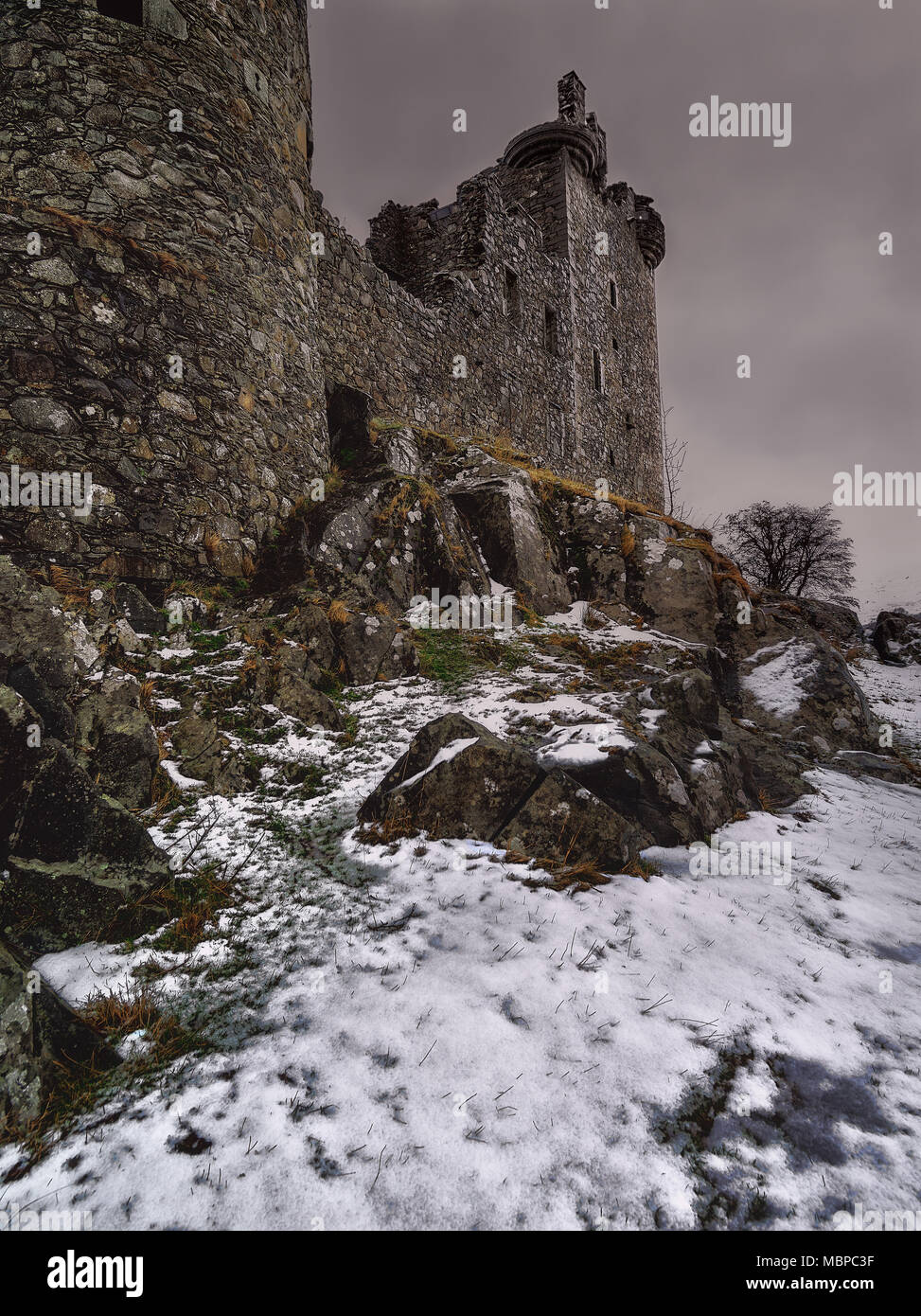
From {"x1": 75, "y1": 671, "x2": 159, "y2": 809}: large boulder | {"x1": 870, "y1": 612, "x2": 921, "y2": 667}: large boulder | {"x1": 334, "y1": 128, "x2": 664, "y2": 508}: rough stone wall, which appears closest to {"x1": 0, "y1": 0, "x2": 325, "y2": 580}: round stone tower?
{"x1": 75, "y1": 671, "x2": 159, "y2": 809}: large boulder

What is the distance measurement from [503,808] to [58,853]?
2803mm

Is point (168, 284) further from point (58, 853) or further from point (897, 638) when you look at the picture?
point (897, 638)

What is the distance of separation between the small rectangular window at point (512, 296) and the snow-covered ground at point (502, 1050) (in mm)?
16469

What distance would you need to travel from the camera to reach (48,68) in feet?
19.2

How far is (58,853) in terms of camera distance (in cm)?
313

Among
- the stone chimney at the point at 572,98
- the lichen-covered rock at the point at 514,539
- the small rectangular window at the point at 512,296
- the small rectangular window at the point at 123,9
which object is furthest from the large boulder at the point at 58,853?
the stone chimney at the point at 572,98

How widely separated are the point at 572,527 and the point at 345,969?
8438 millimetres

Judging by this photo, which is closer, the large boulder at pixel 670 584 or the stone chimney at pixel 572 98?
the large boulder at pixel 670 584

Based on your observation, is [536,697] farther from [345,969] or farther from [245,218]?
[245,218]

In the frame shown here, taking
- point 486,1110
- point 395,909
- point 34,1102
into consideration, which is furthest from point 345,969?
point 34,1102

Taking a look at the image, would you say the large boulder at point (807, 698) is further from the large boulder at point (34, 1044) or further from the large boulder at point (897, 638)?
the large boulder at point (897, 638)

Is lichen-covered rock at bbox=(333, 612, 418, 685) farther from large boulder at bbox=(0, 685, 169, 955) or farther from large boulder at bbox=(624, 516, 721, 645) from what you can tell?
large boulder at bbox=(624, 516, 721, 645)

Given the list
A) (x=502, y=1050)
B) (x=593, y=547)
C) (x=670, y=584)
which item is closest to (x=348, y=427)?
(x=593, y=547)

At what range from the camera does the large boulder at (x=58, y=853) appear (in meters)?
2.98
